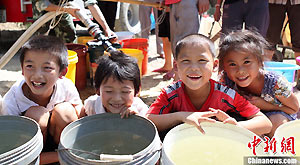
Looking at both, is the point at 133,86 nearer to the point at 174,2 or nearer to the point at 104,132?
the point at 104,132

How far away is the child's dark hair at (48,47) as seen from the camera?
1625mm

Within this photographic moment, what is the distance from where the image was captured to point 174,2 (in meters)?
2.79

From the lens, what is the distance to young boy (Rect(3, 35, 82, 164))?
61.5 inches

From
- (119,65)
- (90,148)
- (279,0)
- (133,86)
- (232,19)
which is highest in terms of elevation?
(279,0)

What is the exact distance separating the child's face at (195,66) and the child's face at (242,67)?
26 centimetres

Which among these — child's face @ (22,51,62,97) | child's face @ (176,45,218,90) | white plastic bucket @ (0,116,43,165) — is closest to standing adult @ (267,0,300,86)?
child's face @ (176,45,218,90)

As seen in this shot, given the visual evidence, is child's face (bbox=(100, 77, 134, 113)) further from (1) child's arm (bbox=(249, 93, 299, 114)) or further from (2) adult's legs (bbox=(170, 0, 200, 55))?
(2) adult's legs (bbox=(170, 0, 200, 55))

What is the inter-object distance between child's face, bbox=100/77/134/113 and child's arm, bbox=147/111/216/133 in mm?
160

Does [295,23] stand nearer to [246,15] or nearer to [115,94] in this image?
[246,15]

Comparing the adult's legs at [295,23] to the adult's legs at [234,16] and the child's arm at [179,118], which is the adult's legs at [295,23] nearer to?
A: the adult's legs at [234,16]

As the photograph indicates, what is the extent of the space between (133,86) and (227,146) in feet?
2.16

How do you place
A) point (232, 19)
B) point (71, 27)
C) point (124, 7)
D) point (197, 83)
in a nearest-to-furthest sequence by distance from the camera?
point (197, 83), point (232, 19), point (71, 27), point (124, 7)

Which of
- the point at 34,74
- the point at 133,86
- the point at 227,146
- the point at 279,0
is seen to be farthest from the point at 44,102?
the point at 279,0

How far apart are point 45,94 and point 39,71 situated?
0.22 metres
